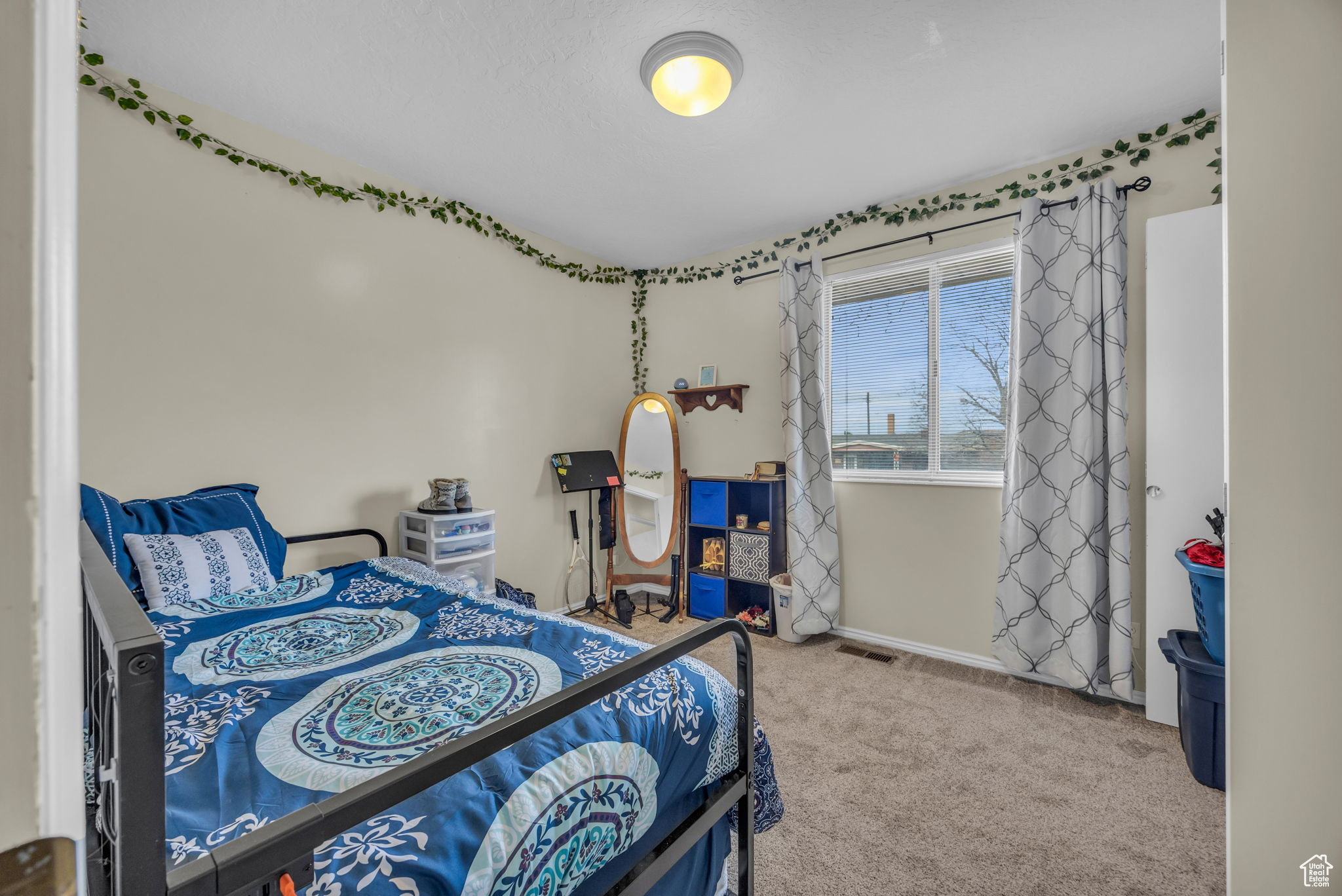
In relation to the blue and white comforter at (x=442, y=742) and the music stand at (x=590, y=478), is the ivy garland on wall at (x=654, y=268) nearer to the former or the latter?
the music stand at (x=590, y=478)

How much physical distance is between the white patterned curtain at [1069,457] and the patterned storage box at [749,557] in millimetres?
1310

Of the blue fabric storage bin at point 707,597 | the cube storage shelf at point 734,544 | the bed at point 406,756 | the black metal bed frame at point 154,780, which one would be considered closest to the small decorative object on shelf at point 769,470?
the cube storage shelf at point 734,544

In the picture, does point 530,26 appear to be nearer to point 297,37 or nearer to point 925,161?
point 297,37

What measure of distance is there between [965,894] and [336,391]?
311 centimetres

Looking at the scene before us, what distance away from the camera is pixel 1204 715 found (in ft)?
6.55

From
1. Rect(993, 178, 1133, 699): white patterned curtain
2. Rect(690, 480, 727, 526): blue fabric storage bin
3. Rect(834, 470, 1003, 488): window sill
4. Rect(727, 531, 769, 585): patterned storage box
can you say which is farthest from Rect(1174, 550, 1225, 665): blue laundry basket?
Rect(690, 480, 727, 526): blue fabric storage bin

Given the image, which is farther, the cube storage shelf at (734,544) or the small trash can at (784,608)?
the cube storage shelf at (734,544)

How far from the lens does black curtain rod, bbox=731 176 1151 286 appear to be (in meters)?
2.58

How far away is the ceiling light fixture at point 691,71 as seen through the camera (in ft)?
6.49

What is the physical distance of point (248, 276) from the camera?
8.21 ft

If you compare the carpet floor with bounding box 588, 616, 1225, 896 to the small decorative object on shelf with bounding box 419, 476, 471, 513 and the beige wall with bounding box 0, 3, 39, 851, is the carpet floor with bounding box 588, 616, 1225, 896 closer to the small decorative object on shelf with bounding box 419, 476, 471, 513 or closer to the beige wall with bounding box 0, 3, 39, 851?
the small decorative object on shelf with bounding box 419, 476, 471, 513

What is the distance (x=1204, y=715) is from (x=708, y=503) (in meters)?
2.58

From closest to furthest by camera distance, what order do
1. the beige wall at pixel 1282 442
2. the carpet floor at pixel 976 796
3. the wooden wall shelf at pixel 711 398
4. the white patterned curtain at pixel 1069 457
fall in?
the beige wall at pixel 1282 442 → the carpet floor at pixel 976 796 → the white patterned curtain at pixel 1069 457 → the wooden wall shelf at pixel 711 398

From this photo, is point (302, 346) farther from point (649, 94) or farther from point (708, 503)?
point (708, 503)
